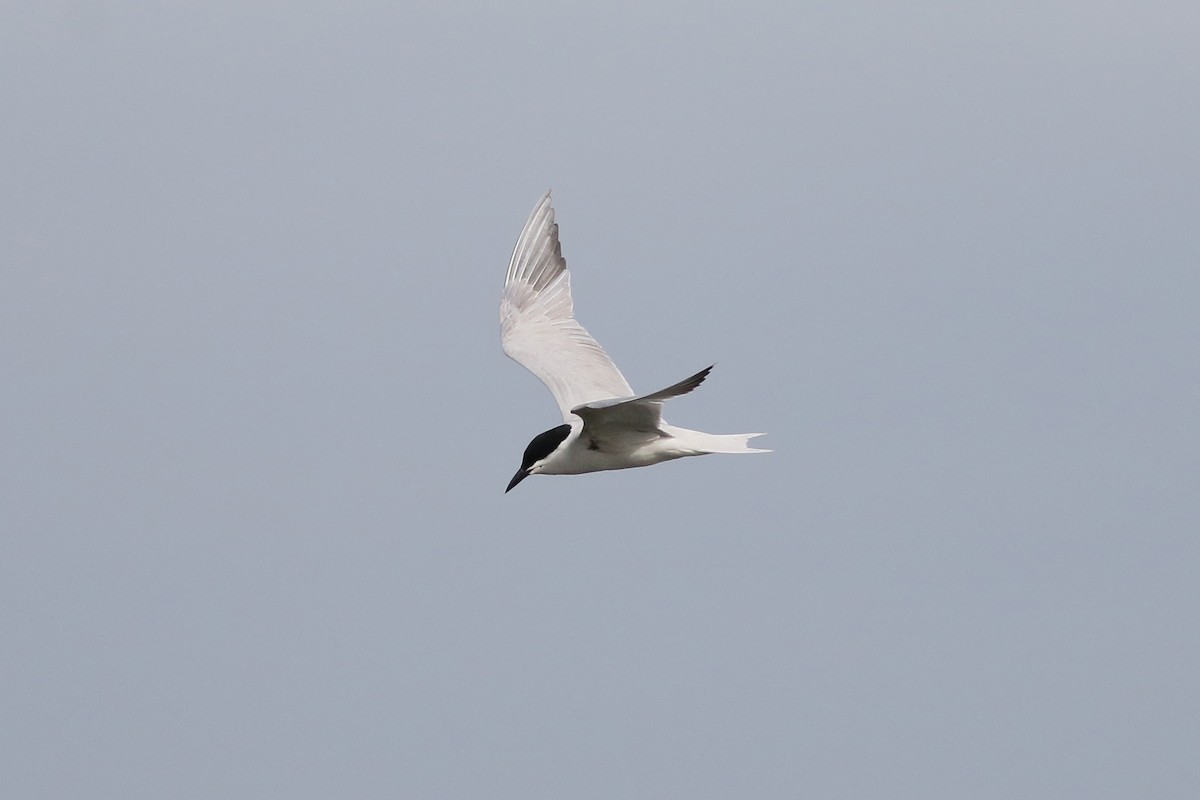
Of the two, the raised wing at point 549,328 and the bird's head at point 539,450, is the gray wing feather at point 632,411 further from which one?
the raised wing at point 549,328

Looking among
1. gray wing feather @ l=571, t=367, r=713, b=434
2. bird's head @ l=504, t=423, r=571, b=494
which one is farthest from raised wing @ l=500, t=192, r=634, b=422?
gray wing feather @ l=571, t=367, r=713, b=434

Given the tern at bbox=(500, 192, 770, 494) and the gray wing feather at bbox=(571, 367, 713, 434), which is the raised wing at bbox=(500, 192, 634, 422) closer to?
the tern at bbox=(500, 192, 770, 494)

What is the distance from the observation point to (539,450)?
13.4 m

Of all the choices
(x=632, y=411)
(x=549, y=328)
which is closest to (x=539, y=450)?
(x=632, y=411)

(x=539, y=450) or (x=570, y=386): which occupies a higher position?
(x=570, y=386)

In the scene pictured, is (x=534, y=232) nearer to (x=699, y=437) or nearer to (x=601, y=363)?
(x=601, y=363)

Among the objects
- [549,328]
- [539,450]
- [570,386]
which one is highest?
[549,328]

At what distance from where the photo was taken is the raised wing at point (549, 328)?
14898 millimetres

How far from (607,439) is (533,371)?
2401mm

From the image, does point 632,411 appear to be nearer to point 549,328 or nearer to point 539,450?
point 539,450

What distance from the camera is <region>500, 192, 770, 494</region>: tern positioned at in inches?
495

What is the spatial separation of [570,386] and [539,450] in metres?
1.55

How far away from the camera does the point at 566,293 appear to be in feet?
54.0

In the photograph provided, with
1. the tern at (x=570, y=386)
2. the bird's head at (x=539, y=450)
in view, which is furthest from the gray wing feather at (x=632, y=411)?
the bird's head at (x=539, y=450)
